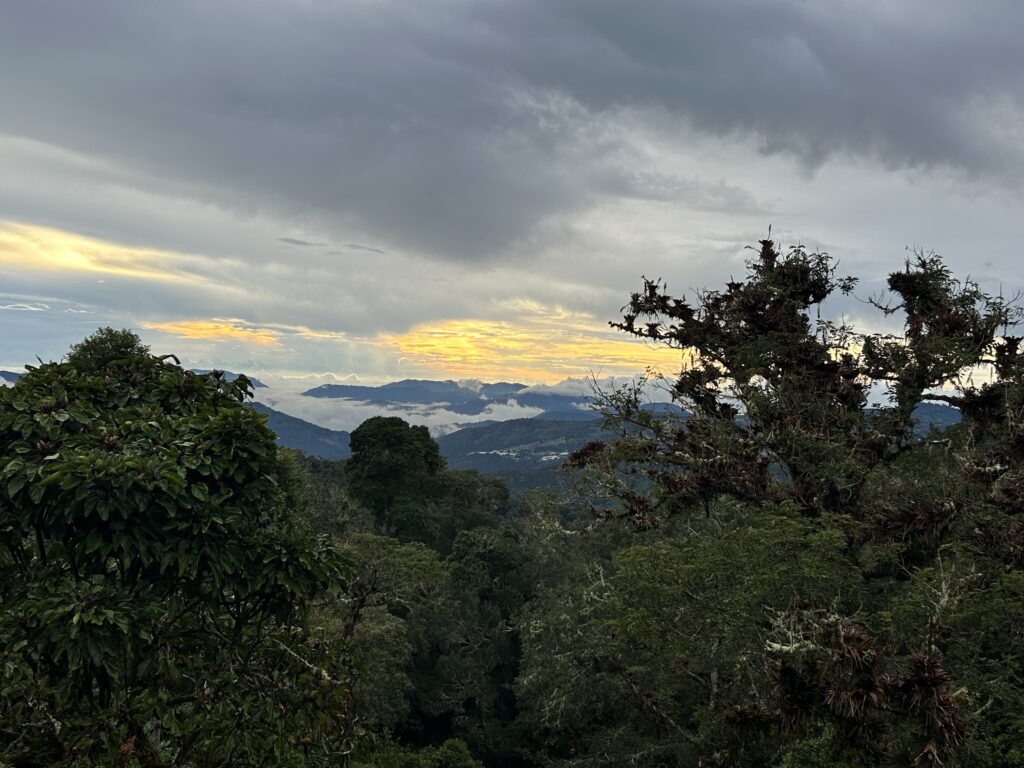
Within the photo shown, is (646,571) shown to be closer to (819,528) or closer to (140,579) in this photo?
(819,528)

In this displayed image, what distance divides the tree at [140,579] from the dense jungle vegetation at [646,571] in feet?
0.10

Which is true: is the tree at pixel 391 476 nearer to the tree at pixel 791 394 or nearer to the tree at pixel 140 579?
the tree at pixel 791 394

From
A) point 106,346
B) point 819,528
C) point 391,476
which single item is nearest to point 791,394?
point 819,528

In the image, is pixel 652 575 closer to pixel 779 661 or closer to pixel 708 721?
pixel 708 721

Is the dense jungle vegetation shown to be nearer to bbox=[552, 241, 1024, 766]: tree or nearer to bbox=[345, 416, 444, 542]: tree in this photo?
bbox=[552, 241, 1024, 766]: tree

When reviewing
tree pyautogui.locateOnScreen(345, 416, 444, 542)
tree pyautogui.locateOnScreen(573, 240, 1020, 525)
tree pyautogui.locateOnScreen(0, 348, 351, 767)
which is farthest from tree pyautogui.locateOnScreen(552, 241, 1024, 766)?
tree pyautogui.locateOnScreen(345, 416, 444, 542)

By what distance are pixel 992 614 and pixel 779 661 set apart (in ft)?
16.9

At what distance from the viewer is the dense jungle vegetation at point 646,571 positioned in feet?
21.3

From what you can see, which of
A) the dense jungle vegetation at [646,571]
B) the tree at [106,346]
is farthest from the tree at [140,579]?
the tree at [106,346]

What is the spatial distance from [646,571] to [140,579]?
1114cm

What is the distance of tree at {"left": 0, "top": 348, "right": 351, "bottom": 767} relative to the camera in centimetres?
612

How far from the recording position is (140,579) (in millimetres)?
6883

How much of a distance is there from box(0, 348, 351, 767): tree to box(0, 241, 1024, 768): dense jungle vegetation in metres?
0.03

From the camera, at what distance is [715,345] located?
67.8 feet
